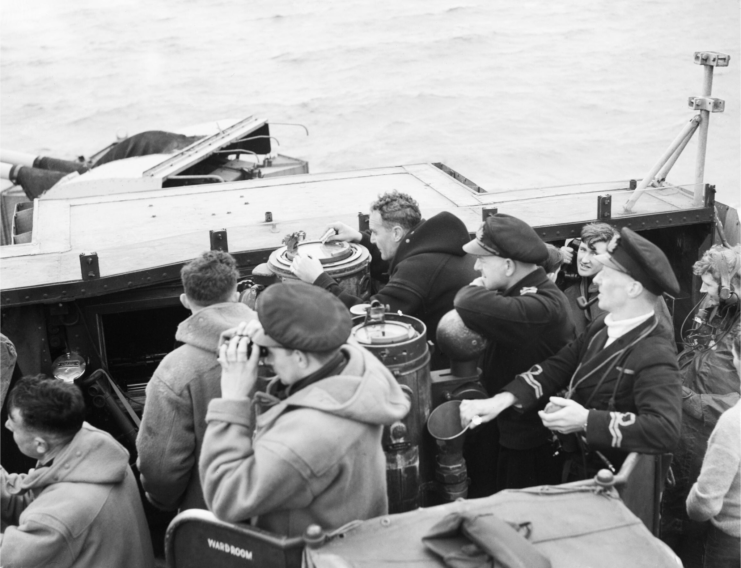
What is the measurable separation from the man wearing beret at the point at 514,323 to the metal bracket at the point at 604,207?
1946mm

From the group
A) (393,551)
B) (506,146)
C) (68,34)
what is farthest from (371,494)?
(68,34)

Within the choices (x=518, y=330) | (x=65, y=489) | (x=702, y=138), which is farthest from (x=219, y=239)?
(x=702, y=138)

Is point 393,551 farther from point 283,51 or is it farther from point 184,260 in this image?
point 283,51

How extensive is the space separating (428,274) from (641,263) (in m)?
1.27

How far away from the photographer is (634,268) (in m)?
3.81

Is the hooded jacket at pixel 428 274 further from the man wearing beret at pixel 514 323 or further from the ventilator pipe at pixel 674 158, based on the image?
the ventilator pipe at pixel 674 158

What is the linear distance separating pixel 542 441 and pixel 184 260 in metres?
2.43

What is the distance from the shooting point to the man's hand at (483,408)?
3.97 meters

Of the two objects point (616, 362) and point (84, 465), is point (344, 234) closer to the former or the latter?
point (616, 362)

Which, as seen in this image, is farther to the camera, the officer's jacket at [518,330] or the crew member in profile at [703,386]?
the crew member in profile at [703,386]

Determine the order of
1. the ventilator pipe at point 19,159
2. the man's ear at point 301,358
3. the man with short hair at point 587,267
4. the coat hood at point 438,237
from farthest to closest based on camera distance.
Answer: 1. the ventilator pipe at point 19,159
2. the man with short hair at point 587,267
3. the coat hood at point 438,237
4. the man's ear at point 301,358

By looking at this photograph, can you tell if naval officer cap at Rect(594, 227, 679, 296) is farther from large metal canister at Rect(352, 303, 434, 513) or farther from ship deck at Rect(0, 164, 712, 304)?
ship deck at Rect(0, 164, 712, 304)

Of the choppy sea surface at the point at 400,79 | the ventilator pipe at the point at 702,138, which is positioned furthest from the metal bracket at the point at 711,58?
the choppy sea surface at the point at 400,79

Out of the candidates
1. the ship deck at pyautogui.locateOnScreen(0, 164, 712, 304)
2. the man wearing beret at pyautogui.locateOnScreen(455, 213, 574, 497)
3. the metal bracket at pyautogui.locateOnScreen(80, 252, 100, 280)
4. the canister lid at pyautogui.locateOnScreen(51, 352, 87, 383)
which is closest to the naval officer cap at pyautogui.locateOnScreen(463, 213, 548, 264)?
the man wearing beret at pyautogui.locateOnScreen(455, 213, 574, 497)
